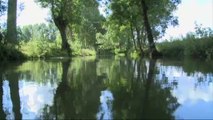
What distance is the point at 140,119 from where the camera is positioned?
5.94m

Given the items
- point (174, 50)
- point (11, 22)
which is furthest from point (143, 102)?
point (11, 22)

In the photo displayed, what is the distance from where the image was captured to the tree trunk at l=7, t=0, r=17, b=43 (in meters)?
33.9

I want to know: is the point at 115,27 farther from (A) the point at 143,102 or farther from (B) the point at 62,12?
(A) the point at 143,102

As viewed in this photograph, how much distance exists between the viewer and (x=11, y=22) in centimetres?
3453

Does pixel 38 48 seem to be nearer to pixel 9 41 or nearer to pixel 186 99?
pixel 9 41

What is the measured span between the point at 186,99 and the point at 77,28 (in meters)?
50.1

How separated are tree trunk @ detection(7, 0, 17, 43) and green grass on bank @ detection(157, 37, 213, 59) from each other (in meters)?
12.5

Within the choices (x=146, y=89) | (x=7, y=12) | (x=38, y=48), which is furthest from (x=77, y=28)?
(x=146, y=89)

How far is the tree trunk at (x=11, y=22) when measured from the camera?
1334 inches

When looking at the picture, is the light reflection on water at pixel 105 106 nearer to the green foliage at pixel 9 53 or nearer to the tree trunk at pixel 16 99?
the tree trunk at pixel 16 99

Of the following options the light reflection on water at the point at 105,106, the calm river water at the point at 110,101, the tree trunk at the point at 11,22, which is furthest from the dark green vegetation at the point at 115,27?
the light reflection on water at the point at 105,106

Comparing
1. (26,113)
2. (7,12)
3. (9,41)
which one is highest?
(7,12)

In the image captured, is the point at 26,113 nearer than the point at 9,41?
Yes

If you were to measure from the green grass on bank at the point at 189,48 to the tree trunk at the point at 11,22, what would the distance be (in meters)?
12.5
